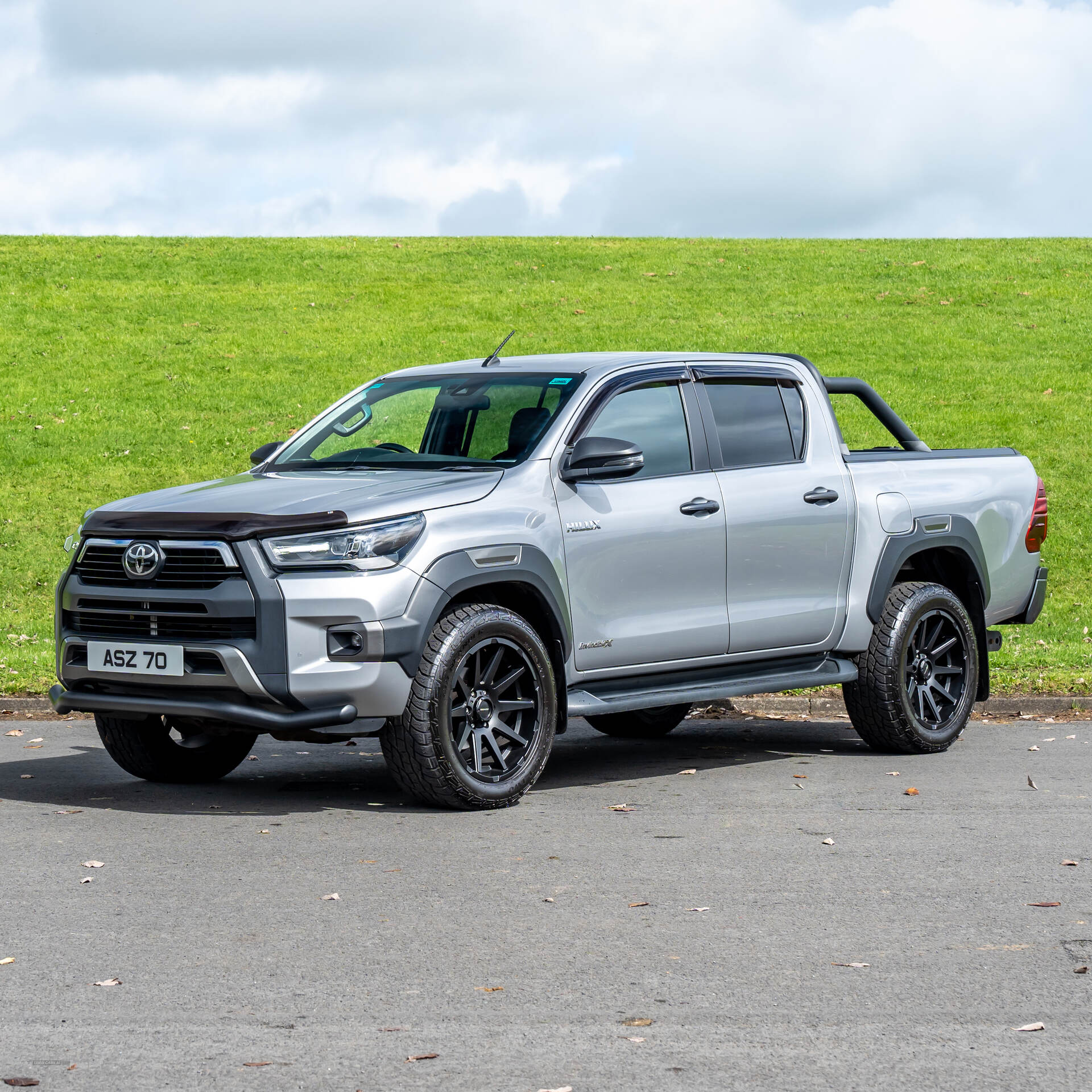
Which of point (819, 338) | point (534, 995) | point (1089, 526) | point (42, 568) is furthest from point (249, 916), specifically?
point (819, 338)

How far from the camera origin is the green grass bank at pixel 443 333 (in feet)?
71.0

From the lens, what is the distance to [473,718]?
7285mm

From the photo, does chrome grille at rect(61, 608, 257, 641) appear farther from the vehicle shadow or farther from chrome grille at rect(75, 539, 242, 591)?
the vehicle shadow

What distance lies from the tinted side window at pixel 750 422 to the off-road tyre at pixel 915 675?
113cm

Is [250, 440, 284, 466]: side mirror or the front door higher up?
[250, 440, 284, 466]: side mirror

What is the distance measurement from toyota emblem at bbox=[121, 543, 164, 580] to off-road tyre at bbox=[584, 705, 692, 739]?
3.69m

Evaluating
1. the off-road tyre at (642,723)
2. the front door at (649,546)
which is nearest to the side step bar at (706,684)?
the front door at (649,546)

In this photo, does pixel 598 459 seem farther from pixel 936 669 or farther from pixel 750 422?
pixel 936 669

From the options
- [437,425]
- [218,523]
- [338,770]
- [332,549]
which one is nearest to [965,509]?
[437,425]

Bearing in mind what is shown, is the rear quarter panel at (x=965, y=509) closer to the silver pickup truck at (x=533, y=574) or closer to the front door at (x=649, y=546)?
the silver pickup truck at (x=533, y=574)

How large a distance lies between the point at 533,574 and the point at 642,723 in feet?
9.88

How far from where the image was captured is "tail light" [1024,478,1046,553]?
32.4ft

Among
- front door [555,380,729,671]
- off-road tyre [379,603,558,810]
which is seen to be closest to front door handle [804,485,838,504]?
front door [555,380,729,671]

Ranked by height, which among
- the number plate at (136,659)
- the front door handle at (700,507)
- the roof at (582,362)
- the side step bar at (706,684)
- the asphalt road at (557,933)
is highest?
the roof at (582,362)
